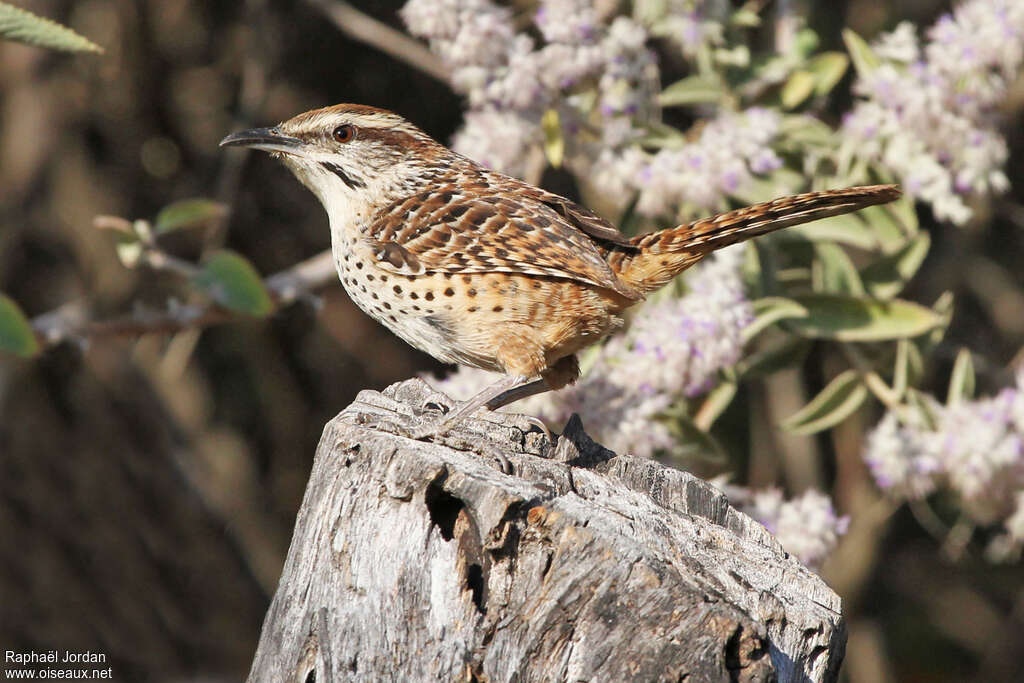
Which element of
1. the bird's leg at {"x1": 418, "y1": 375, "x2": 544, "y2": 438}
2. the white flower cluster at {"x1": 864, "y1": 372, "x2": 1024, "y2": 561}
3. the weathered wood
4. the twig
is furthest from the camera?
the twig

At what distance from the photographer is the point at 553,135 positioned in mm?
3771

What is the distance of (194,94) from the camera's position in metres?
5.68

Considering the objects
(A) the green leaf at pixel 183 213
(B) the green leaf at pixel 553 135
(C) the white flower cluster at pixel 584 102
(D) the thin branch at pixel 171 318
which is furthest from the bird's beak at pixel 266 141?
(B) the green leaf at pixel 553 135

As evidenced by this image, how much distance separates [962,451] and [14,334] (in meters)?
2.67

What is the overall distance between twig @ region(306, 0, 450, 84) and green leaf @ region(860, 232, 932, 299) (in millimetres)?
1770

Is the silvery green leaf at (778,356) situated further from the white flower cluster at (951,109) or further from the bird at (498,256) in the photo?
the bird at (498,256)

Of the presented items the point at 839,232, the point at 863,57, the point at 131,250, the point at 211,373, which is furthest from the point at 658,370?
the point at 211,373

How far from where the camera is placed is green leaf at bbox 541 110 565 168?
3756 mm

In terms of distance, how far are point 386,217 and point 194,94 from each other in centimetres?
275

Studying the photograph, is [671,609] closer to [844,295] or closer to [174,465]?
[844,295]

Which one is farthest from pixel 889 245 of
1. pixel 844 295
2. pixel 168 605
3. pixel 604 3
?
pixel 168 605

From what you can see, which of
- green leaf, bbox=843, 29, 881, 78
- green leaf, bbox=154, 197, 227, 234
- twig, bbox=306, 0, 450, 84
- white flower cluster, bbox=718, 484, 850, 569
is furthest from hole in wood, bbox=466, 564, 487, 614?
twig, bbox=306, 0, 450, 84

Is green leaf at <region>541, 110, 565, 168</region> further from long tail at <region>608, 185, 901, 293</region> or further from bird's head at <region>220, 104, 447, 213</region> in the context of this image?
long tail at <region>608, 185, 901, 293</region>

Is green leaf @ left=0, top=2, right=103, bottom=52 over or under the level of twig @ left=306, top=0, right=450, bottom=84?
over
